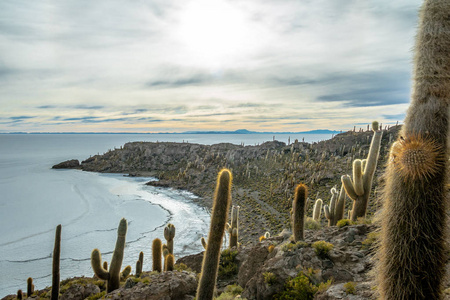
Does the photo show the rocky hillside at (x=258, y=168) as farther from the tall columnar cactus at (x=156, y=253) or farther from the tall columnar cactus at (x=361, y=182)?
the tall columnar cactus at (x=156, y=253)

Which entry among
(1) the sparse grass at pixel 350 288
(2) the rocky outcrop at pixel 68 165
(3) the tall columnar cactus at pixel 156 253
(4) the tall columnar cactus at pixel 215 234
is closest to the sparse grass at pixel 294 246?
(1) the sparse grass at pixel 350 288

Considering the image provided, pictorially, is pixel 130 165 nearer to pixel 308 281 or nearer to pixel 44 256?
pixel 44 256

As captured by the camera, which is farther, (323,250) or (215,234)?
(323,250)

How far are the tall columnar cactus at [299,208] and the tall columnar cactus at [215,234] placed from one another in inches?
166

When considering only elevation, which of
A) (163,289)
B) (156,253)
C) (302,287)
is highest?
(302,287)

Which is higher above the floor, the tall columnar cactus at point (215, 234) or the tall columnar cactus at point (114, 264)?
the tall columnar cactus at point (215, 234)

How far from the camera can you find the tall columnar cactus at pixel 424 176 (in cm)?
332

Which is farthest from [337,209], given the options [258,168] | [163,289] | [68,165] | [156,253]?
[68,165]

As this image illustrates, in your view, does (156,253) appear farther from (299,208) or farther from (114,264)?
(299,208)

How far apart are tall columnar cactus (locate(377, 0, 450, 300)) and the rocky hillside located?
3.30 ft

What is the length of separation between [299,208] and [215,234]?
15.2 ft

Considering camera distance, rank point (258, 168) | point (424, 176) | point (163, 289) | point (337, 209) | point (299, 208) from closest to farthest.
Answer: point (424, 176) < point (163, 289) < point (299, 208) < point (337, 209) < point (258, 168)

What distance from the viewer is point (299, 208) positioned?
30.9 feet

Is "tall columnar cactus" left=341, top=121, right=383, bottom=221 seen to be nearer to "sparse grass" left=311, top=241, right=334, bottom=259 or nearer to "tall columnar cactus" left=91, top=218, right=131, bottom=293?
"sparse grass" left=311, top=241, right=334, bottom=259
